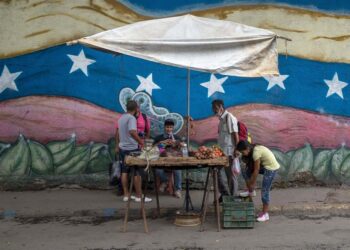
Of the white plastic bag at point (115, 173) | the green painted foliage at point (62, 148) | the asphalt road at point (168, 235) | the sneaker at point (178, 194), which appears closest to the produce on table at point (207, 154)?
the asphalt road at point (168, 235)

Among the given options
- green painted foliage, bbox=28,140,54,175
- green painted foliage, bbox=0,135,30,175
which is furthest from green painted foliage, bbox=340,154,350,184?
green painted foliage, bbox=0,135,30,175

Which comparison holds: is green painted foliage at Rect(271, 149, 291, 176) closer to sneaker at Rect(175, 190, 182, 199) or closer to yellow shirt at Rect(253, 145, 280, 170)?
sneaker at Rect(175, 190, 182, 199)

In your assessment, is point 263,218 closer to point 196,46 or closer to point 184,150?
point 184,150

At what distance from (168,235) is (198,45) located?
8.43 feet

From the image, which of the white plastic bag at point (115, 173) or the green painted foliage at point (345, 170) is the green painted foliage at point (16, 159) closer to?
the white plastic bag at point (115, 173)

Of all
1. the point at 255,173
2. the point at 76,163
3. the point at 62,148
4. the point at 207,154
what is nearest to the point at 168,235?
the point at 207,154

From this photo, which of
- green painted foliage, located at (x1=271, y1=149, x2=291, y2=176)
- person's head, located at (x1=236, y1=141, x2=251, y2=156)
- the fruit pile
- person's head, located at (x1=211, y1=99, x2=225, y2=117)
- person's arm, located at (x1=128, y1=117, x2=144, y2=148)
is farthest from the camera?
green painted foliage, located at (x1=271, y1=149, x2=291, y2=176)

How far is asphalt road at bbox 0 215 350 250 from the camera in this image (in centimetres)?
628

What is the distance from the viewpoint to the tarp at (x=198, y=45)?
652 centimetres

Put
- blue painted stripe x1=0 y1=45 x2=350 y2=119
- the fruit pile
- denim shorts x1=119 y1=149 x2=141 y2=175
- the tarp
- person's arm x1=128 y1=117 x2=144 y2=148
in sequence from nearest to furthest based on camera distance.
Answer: the tarp
the fruit pile
person's arm x1=128 y1=117 x2=144 y2=148
denim shorts x1=119 y1=149 x2=141 y2=175
blue painted stripe x1=0 y1=45 x2=350 y2=119

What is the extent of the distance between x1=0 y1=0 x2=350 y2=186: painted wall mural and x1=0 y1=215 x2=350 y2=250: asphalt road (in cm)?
197

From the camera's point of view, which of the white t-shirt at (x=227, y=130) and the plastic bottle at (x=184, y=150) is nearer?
the plastic bottle at (x=184, y=150)

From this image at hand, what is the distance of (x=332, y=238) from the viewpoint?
6551mm

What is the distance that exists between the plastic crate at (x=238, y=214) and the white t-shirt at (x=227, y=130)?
1.30 meters
